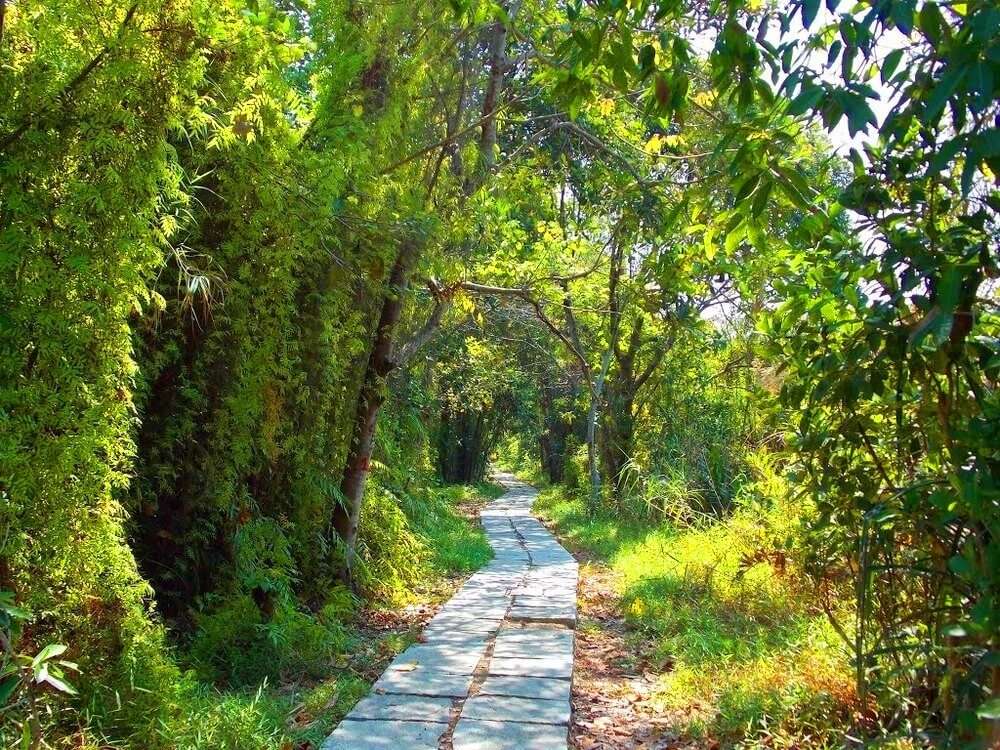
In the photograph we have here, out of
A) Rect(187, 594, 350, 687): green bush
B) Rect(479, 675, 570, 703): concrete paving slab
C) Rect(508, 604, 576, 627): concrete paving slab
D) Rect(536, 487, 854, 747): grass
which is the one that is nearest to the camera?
Rect(536, 487, 854, 747): grass

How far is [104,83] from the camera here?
9.28 ft

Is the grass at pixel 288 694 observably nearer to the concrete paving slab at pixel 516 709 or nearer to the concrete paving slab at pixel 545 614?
the concrete paving slab at pixel 516 709

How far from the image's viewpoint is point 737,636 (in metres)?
5.31

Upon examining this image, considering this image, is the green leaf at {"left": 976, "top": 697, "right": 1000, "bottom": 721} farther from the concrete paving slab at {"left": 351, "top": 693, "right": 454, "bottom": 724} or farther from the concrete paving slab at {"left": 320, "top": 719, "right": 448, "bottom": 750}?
the concrete paving slab at {"left": 351, "top": 693, "right": 454, "bottom": 724}

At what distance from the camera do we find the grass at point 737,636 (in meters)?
3.63

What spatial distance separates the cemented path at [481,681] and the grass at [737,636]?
2.02 ft

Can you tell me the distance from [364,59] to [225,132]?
2.07 meters

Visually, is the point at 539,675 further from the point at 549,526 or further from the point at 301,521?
the point at 549,526

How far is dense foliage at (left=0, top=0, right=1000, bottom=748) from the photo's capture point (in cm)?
237

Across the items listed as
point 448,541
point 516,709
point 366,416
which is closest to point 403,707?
point 516,709

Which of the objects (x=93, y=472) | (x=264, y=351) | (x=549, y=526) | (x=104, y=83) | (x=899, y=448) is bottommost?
(x=549, y=526)

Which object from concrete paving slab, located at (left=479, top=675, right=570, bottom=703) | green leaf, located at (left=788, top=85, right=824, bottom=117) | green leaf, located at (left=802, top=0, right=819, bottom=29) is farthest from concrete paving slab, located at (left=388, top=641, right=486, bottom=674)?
green leaf, located at (left=802, top=0, right=819, bottom=29)

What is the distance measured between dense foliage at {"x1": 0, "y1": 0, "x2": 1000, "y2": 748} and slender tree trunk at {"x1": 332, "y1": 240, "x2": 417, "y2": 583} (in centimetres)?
3

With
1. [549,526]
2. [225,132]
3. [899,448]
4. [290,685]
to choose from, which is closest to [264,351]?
[225,132]
